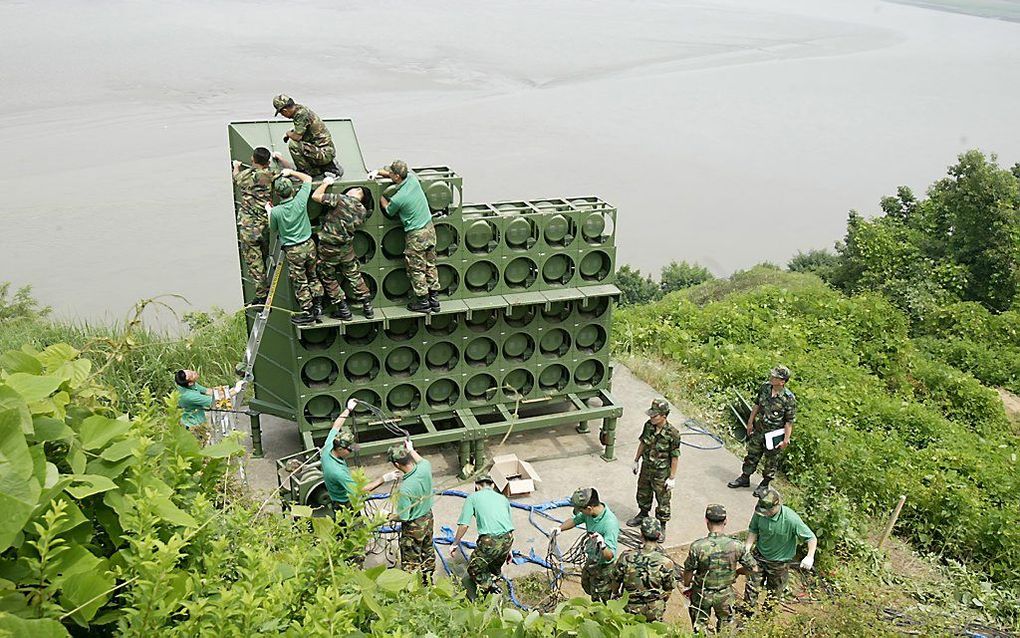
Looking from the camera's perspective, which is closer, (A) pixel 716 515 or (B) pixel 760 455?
(A) pixel 716 515

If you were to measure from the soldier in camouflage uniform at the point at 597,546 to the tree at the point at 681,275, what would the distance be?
18241 millimetres

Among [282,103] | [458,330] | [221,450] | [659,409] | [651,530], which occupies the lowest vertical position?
[651,530]

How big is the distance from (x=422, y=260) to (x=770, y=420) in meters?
3.84

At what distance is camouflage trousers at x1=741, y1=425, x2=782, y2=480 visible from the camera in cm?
957

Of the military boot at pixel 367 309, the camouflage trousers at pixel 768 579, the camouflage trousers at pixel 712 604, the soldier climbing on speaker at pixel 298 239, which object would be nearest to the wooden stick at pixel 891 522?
the camouflage trousers at pixel 768 579

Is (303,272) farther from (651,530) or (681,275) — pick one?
(681,275)

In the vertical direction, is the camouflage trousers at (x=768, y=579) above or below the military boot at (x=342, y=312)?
below

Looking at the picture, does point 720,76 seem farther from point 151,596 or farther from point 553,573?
point 151,596

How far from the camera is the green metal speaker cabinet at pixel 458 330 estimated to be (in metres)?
9.32

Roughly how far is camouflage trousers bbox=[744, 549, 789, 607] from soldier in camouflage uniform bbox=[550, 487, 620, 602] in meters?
1.19

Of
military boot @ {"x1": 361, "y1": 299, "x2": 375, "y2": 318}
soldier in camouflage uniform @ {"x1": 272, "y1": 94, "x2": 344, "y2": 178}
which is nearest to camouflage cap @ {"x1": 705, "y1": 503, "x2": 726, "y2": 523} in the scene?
military boot @ {"x1": 361, "y1": 299, "x2": 375, "y2": 318}

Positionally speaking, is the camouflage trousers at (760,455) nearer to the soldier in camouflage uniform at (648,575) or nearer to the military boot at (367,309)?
the soldier in camouflage uniform at (648,575)

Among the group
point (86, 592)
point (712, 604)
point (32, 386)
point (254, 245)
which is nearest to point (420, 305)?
point (254, 245)

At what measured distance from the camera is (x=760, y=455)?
9797 mm
